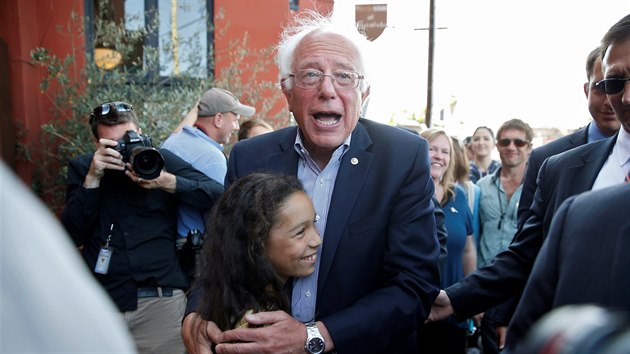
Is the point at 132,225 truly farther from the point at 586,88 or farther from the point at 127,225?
the point at 586,88

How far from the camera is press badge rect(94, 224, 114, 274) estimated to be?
3.08 m

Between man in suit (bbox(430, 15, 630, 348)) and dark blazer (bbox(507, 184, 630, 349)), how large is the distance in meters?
0.84

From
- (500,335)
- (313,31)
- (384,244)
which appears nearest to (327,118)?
(313,31)

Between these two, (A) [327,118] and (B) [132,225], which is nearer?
(A) [327,118]

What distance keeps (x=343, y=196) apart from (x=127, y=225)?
167 cm

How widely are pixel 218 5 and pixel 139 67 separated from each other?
1.49 metres

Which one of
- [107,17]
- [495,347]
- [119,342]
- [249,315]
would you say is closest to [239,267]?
[249,315]

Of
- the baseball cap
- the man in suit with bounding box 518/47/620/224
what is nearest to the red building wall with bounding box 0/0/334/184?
the baseball cap

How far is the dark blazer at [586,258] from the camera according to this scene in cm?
101

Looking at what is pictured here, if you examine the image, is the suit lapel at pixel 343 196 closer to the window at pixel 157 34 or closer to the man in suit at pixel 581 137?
the man in suit at pixel 581 137

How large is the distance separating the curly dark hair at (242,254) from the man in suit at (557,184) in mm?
834

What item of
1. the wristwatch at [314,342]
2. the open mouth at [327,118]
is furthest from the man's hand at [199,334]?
the open mouth at [327,118]

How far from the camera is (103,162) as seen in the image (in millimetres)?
2990

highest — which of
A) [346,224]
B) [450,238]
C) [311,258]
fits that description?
[346,224]
